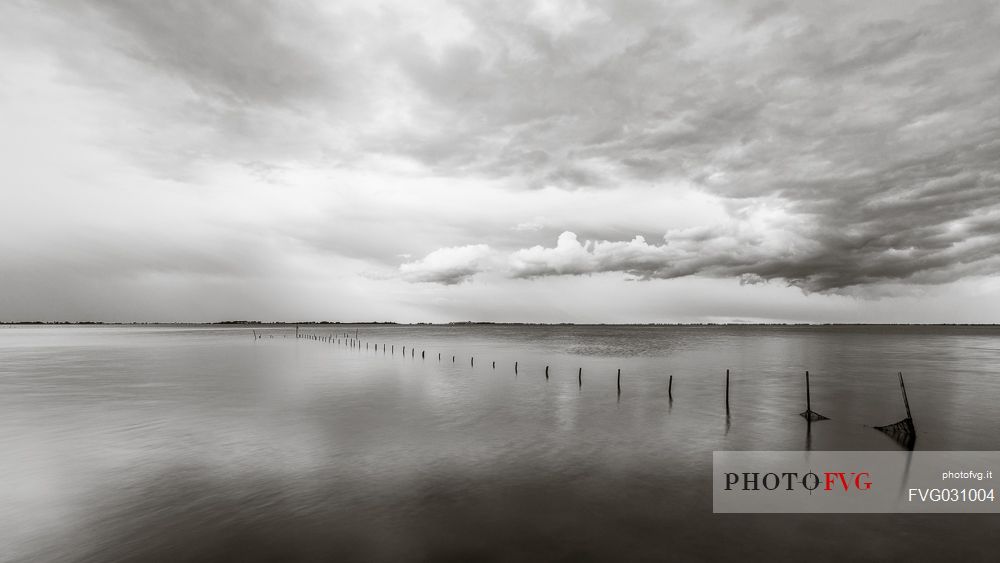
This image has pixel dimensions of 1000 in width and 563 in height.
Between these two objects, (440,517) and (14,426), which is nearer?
(440,517)

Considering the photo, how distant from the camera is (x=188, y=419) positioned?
95.4ft

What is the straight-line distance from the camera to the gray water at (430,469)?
521 inches

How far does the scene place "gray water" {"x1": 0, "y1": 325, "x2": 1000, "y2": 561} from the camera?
1323cm

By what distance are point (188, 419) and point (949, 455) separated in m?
38.9

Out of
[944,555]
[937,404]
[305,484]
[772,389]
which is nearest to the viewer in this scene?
[944,555]

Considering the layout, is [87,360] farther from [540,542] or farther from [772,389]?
[772,389]

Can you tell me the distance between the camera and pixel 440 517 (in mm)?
14930

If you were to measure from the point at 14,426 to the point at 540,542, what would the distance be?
1201 inches

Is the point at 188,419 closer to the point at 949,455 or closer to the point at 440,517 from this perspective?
the point at 440,517

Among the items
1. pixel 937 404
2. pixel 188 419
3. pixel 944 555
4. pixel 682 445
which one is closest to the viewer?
pixel 944 555

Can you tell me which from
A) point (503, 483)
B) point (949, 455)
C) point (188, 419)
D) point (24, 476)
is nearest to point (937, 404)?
point (949, 455)

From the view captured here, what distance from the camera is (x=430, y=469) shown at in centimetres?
1975

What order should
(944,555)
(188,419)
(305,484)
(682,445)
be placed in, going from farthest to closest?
(188,419), (682,445), (305,484), (944,555)

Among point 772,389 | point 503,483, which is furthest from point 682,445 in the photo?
point 772,389
